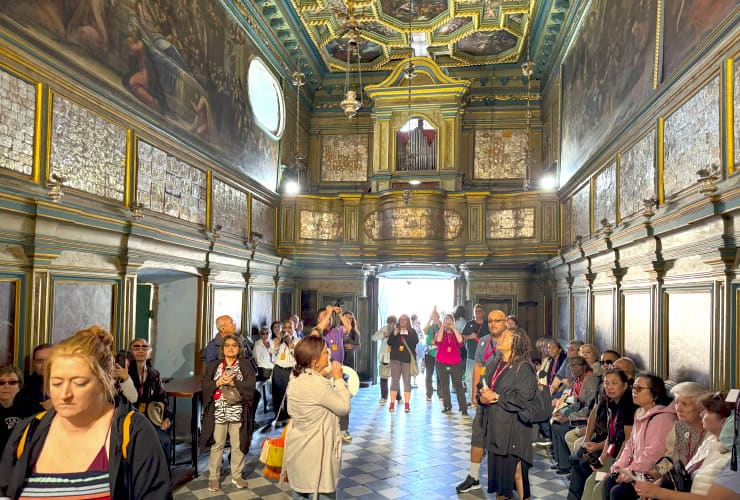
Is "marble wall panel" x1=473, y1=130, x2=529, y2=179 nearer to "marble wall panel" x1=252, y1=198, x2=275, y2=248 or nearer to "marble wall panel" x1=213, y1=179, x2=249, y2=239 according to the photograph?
"marble wall panel" x1=252, y1=198, x2=275, y2=248

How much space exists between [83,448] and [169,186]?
20.3 feet

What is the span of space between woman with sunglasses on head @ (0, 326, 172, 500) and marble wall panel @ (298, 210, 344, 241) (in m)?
10.8

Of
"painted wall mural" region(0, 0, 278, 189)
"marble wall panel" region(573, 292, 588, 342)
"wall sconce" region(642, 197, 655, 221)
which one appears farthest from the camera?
"marble wall panel" region(573, 292, 588, 342)

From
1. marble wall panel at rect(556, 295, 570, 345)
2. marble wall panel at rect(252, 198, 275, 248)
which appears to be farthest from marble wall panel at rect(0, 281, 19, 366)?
marble wall panel at rect(556, 295, 570, 345)

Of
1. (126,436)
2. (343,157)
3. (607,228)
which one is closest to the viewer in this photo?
(126,436)

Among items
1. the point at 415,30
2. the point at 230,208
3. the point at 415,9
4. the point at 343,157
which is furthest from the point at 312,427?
the point at 343,157

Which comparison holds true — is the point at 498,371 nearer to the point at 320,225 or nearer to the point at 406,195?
the point at 406,195

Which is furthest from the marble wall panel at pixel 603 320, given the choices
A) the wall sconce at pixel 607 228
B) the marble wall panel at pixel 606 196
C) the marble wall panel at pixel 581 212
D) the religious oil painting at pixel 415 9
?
the religious oil painting at pixel 415 9

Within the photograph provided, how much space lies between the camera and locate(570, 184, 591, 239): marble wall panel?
930 cm

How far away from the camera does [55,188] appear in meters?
5.30

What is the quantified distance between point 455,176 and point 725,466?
10.1 m

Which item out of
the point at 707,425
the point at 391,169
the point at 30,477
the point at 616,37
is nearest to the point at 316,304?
the point at 391,169

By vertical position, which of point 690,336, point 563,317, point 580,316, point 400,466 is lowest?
point 400,466

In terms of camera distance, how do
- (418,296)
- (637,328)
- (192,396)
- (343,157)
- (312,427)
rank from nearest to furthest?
(312,427) < (192,396) < (637,328) < (343,157) < (418,296)
